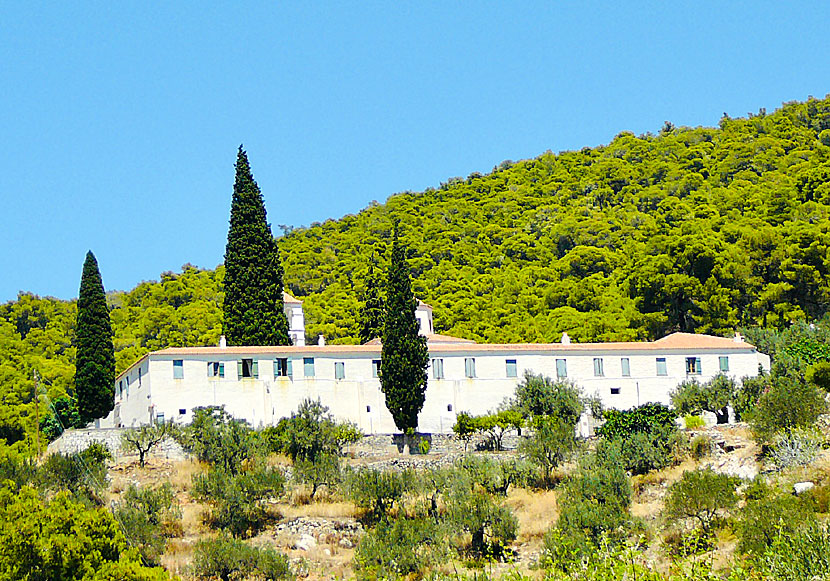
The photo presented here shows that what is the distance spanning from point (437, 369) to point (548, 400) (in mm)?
5000

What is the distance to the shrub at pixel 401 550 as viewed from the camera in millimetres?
32219

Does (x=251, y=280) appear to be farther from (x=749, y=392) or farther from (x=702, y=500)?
(x=702, y=500)

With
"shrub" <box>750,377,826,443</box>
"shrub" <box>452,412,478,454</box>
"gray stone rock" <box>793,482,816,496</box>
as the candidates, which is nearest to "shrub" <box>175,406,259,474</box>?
"shrub" <box>452,412,478,454</box>

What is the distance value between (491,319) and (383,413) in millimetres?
19095

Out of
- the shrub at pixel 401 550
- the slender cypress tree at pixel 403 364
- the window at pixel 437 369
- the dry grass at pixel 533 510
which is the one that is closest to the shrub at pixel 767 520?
the dry grass at pixel 533 510

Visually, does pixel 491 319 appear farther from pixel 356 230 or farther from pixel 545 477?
pixel 356 230

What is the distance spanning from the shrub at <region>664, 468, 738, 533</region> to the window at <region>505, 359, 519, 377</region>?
569 inches

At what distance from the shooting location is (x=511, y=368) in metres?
47.0

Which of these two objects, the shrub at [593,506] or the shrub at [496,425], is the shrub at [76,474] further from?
the shrub at [593,506]

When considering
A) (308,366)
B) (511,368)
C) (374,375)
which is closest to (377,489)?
(374,375)

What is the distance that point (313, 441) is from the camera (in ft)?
136

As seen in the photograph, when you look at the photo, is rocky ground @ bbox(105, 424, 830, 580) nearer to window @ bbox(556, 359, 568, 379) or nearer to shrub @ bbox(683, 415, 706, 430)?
shrub @ bbox(683, 415, 706, 430)

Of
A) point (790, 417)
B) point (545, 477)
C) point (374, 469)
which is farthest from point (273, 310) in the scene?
point (790, 417)

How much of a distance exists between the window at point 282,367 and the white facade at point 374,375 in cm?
4
